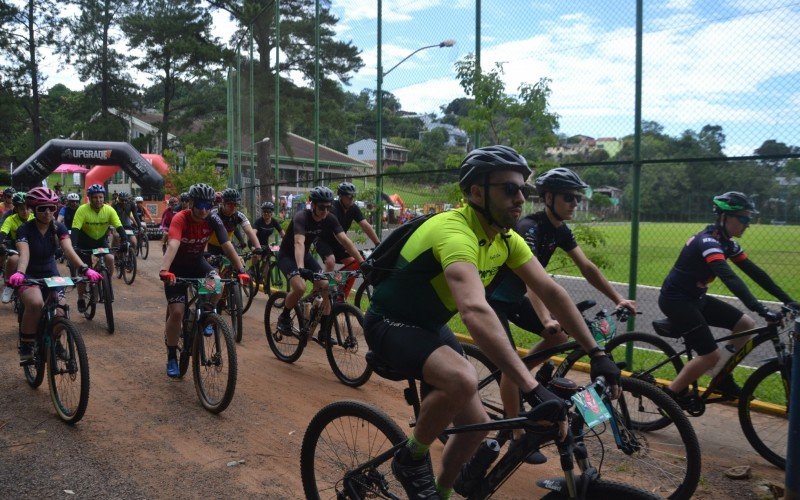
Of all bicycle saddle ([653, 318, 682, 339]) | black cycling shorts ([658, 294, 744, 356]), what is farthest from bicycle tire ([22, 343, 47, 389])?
black cycling shorts ([658, 294, 744, 356])

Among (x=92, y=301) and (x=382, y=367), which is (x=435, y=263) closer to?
(x=382, y=367)

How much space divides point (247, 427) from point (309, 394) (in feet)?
3.58

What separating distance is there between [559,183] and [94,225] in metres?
8.49

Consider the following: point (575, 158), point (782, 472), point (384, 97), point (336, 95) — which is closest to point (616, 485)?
point (782, 472)

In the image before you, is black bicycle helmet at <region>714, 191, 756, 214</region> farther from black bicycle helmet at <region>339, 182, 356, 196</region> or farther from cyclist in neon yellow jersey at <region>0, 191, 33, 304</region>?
cyclist in neon yellow jersey at <region>0, 191, 33, 304</region>

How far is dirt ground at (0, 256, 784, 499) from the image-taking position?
4410 mm

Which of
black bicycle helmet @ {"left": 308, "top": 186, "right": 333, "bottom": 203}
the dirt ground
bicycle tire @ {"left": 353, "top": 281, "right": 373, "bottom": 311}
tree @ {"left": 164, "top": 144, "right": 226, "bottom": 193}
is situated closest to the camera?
the dirt ground

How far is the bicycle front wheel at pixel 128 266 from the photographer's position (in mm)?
14453

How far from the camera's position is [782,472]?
187 inches

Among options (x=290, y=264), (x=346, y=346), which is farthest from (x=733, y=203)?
(x=290, y=264)

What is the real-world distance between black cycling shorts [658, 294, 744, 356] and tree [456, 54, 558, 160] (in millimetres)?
3061

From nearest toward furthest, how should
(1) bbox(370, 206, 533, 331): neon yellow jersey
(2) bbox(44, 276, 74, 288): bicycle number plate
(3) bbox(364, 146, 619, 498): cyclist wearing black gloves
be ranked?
(3) bbox(364, 146, 619, 498): cyclist wearing black gloves, (1) bbox(370, 206, 533, 331): neon yellow jersey, (2) bbox(44, 276, 74, 288): bicycle number plate

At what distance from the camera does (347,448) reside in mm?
3484

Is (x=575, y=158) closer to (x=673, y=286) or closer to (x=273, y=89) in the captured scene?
(x=673, y=286)
